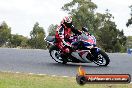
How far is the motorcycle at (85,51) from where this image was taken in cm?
1536

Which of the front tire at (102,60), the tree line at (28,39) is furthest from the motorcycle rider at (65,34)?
the tree line at (28,39)

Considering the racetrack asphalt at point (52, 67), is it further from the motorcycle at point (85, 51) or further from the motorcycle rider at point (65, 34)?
the motorcycle rider at point (65, 34)

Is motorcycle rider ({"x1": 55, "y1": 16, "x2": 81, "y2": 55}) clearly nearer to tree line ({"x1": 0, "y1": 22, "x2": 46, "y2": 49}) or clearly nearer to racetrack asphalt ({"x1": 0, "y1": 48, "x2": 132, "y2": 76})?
racetrack asphalt ({"x1": 0, "y1": 48, "x2": 132, "y2": 76})

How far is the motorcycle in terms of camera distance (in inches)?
605

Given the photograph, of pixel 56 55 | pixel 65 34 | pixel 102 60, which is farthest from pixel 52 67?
pixel 102 60

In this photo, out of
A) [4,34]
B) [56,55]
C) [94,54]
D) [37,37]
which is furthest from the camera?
[4,34]

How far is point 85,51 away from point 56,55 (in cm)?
118

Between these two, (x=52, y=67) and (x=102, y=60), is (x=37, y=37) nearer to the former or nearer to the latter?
(x=102, y=60)

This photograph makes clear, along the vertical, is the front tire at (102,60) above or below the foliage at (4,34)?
below

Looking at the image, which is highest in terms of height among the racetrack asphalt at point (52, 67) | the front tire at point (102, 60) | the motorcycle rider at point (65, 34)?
the motorcycle rider at point (65, 34)

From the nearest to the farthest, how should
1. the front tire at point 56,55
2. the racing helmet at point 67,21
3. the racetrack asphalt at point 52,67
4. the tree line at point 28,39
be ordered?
the racetrack asphalt at point 52,67
the racing helmet at point 67,21
the front tire at point 56,55
the tree line at point 28,39

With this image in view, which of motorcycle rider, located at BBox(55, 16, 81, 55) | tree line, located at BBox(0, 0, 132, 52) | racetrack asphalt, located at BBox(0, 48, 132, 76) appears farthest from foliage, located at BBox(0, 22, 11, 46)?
motorcycle rider, located at BBox(55, 16, 81, 55)

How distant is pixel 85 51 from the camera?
1552cm

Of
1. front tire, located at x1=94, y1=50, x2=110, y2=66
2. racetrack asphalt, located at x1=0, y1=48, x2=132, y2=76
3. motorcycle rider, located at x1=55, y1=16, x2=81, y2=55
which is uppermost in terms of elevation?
motorcycle rider, located at x1=55, y1=16, x2=81, y2=55
